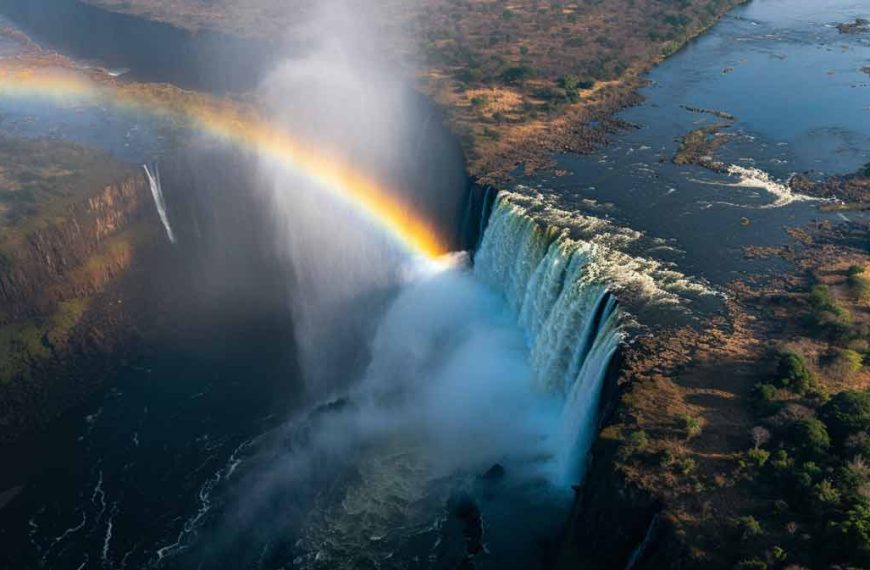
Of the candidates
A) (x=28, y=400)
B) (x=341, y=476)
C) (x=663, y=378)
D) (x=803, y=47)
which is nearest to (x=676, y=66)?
(x=803, y=47)

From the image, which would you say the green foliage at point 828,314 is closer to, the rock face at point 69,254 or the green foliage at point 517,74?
the green foliage at point 517,74

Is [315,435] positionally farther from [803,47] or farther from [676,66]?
[803,47]

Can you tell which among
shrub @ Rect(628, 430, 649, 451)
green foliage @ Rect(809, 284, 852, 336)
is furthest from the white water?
shrub @ Rect(628, 430, 649, 451)

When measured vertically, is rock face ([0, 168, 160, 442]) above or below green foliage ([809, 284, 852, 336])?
below

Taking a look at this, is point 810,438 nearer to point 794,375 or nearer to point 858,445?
point 858,445

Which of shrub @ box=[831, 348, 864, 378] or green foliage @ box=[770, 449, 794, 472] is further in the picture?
shrub @ box=[831, 348, 864, 378]

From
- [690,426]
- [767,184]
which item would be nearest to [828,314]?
[690,426]

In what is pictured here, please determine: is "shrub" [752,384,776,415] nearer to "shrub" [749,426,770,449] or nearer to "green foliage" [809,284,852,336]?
"shrub" [749,426,770,449]
